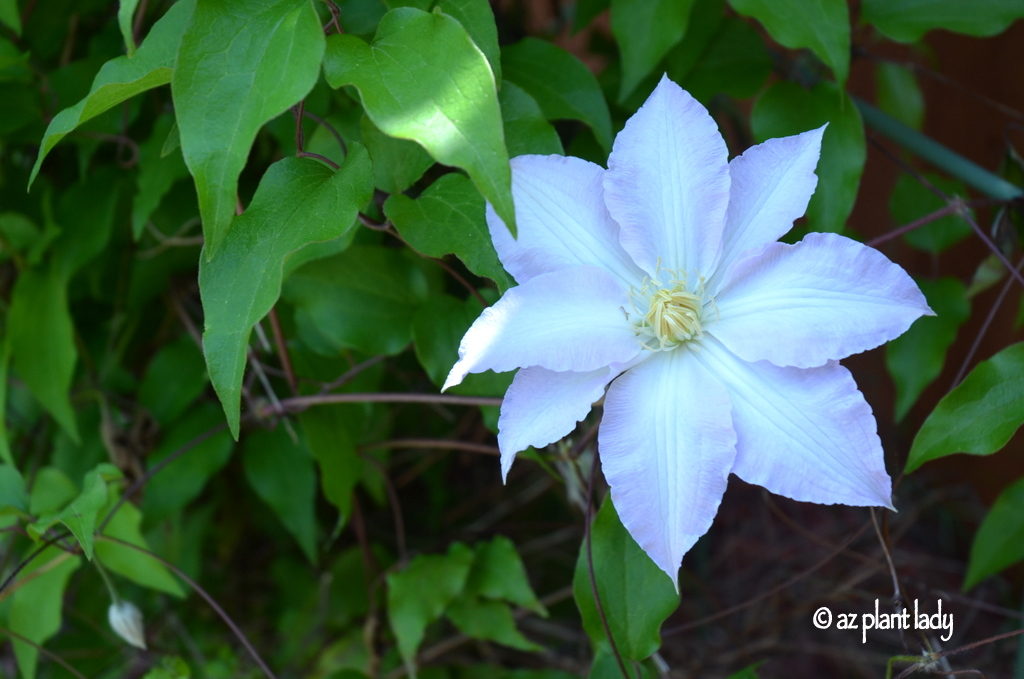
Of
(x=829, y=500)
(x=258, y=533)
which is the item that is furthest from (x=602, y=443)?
(x=258, y=533)

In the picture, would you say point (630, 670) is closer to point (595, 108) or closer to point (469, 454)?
point (595, 108)

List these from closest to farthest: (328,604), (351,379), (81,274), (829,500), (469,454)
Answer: (829,500), (351,379), (81,274), (328,604), (469,454)

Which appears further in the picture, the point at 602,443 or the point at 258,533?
the point at 258,533

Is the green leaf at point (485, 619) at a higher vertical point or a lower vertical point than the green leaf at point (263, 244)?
lower

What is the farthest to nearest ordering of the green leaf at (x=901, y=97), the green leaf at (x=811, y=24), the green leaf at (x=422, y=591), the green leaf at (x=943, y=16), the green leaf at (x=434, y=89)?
the green leaf at (x=901, y=97), the green leaf at (x=422, y=591), the green leaf at (x=943, y=16), the green leaf at (x=811, y=24), the green leaf at (x=434, y=89)

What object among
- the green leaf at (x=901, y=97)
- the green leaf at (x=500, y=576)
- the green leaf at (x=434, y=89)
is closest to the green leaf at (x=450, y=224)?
the green leaf at (x=434, y=89)

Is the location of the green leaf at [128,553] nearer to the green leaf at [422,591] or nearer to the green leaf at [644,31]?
the green leaf at [422,591]

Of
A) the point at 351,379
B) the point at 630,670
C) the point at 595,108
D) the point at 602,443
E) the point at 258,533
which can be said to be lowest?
the point at 258,533

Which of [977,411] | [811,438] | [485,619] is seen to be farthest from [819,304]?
[485,619]
